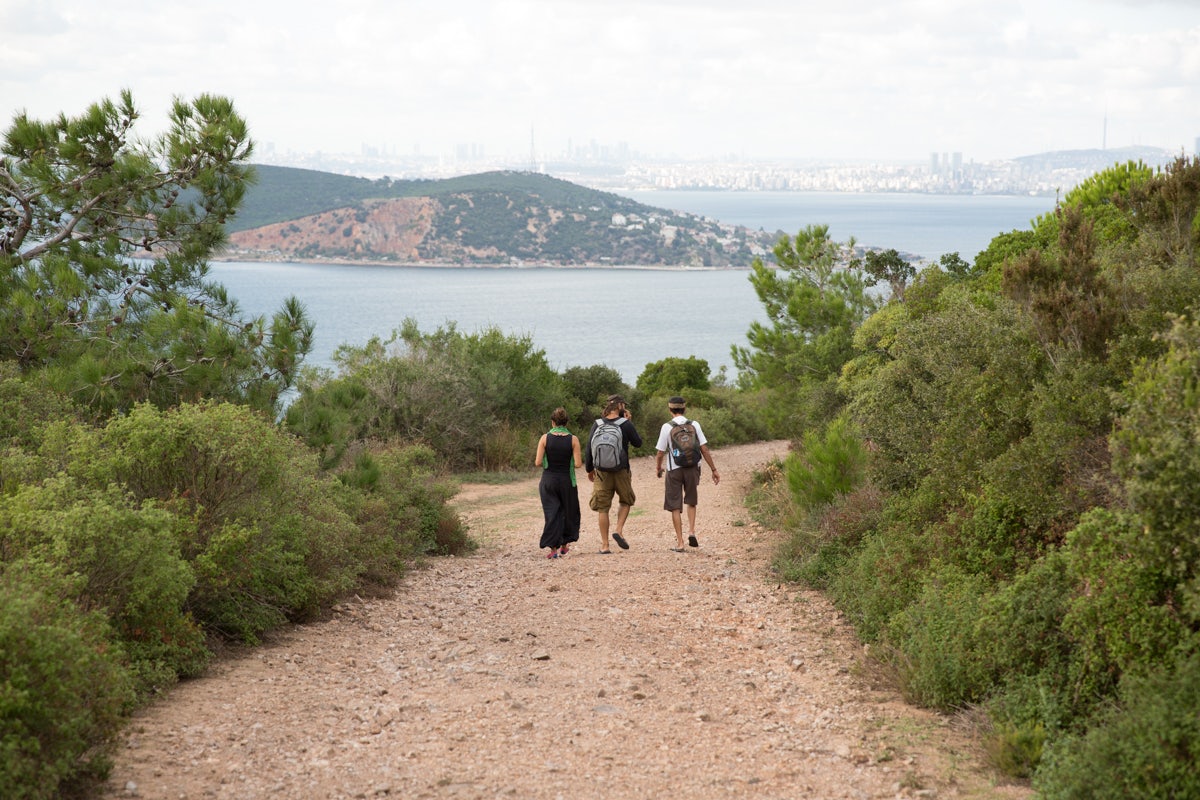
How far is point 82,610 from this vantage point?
539cm

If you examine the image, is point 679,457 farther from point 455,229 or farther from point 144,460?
point 455,229

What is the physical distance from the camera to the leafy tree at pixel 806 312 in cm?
2509

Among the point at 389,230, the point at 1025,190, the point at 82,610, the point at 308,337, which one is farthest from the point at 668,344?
the point at 1025,190

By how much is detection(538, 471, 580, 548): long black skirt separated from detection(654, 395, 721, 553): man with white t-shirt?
3.23 ft

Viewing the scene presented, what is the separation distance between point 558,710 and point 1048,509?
3152 millimetres

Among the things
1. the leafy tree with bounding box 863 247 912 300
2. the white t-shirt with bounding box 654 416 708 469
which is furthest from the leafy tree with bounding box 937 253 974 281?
the white t-shirt with bounding box 654 416 708 469

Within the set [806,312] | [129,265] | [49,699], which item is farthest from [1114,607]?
[806,312]

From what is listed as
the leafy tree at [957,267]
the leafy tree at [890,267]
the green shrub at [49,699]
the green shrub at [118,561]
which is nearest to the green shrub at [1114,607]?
the green shrub at [49,699]

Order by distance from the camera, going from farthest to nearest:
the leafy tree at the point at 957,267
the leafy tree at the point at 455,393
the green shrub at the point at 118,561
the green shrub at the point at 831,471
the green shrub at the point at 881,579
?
the leafy tree at the point at 455,393 < the leafy tree at the point at 957,267 < the green shrub at the point at 831,471 < the green shrub at the point at 881,579 < the green shrub at the point at 118,561

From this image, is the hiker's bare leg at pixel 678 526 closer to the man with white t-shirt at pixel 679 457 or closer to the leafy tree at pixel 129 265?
the man with white t-shirt at pixel 679 457

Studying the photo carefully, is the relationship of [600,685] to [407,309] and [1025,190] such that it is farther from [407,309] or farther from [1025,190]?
[1025,190]

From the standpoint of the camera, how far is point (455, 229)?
350ft

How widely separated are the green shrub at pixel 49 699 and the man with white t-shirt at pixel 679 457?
705 centimetres

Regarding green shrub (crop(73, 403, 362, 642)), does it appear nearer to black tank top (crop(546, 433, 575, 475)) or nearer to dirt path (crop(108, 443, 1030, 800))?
dirt path (crop(108, 443, 1030, 800))
